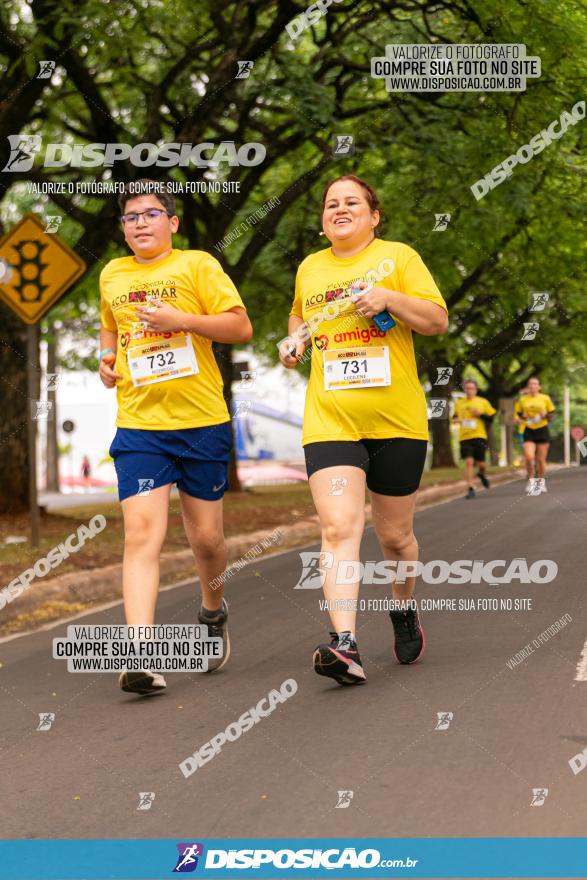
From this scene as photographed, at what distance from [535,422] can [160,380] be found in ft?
51.7

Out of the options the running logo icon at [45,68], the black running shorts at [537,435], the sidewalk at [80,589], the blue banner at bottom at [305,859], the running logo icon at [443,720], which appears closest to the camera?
the blue banner at bottom at [305,859]

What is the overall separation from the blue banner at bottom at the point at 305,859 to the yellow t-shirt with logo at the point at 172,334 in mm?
2503

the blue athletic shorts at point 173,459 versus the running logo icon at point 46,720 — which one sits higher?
the blue athletic shorts at point 173,459

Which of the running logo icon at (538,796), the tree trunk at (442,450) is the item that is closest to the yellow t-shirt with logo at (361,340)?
the running logo icon at (538,796)

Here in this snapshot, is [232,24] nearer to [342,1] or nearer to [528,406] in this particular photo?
[342,1]

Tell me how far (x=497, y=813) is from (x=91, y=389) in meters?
74.8

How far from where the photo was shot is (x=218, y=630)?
651cm

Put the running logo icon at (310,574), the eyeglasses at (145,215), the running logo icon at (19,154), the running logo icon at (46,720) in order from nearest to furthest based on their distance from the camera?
the running logo icon at (46,720) < the eyeglasses at (145,215) < the running logo icon at (310,574) < the running logo icon at (19,154)

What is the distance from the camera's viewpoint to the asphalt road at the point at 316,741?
4.01 m

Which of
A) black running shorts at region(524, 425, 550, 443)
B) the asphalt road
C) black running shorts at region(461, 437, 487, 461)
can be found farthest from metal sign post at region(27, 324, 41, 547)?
black running shorts at region(461, 437, 487, 461)

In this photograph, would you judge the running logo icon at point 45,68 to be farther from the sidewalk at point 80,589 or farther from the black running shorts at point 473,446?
the black running shorts at point 473,446

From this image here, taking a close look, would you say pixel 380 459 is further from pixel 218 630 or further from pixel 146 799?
pixel 146 799

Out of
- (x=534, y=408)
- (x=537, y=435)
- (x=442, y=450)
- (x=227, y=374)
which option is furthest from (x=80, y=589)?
(x=442, y=450)

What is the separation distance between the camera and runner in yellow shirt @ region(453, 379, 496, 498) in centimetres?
2247
